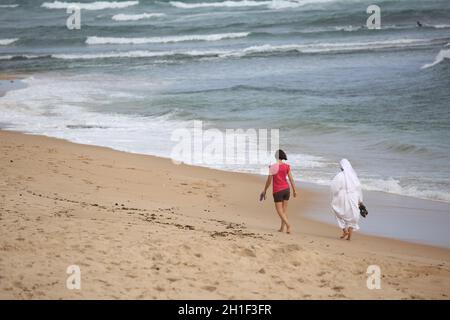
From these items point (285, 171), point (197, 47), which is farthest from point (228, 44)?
point (285, 171)

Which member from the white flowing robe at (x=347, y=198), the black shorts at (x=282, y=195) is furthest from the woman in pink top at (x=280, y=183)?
the white flowing robe at (x=347, y=198)

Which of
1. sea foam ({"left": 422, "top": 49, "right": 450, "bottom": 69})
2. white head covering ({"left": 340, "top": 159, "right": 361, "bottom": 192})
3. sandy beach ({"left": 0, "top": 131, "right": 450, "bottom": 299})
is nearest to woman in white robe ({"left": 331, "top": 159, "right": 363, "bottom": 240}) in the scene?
white head covering ({"left": 340, "top": 159, "right": 361, "bottom": 192})

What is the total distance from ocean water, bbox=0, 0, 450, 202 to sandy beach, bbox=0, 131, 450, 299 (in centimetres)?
307

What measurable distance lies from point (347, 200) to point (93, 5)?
→ 6660 cm

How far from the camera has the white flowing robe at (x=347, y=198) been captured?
955 centimetres

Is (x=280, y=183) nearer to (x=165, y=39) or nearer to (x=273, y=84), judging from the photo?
(x=273, y=84)

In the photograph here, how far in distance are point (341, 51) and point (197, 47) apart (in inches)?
447

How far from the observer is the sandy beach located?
6.49m

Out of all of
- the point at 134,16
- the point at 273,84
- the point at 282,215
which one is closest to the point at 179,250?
the point at 282,215

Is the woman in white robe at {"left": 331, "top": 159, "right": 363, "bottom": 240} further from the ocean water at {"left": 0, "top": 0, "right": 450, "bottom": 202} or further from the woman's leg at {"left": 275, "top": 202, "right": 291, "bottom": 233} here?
the ocean water at {"left": 0, "top": 0, "right": 450, "bottom": 202}

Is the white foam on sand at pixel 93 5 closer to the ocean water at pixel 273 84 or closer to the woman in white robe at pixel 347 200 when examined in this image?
the ocean water at pixel 273 84

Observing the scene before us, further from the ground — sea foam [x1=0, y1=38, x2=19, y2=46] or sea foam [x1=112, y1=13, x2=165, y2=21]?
sea foam [x1=112, y1=13, x2=165, y2=21]

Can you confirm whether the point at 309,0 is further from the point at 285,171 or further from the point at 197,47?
the point at 285,171

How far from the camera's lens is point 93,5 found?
72062mm
